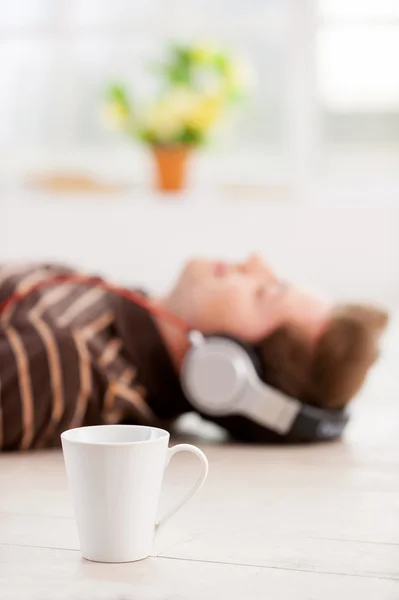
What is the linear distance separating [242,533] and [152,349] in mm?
551

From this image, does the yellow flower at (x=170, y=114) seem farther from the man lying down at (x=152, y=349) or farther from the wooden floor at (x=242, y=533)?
the wooden floor at (x=242, y=533)

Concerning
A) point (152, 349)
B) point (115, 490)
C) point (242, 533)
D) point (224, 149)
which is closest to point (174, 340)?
point (152, 349)

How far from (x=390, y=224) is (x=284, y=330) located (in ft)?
7.01

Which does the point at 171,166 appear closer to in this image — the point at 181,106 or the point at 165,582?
the point at 181,106

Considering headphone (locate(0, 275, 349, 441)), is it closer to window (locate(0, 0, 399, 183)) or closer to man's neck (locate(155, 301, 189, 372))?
man's neck (locate(155, 301, 189, 372))

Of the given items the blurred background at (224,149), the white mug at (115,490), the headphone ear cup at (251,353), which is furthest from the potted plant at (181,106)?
the white mug at (115,490)

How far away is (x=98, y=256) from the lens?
3.58m

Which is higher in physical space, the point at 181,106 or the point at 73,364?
the point at 181,106

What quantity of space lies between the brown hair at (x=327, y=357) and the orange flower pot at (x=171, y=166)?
2.30 m

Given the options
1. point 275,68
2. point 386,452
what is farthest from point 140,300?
point 275,68

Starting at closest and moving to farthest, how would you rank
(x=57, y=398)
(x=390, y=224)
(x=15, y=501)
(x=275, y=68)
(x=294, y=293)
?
(x=15, y=501) < (x=57, y=398) < (x=294, y=293) < (x=390, y=224) < (x=275, y=68)

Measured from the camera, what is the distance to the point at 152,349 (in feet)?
4.85

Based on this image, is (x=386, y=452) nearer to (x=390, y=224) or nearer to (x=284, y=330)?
(x=284, y=330)

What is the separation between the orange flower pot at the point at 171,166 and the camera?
145 inches
